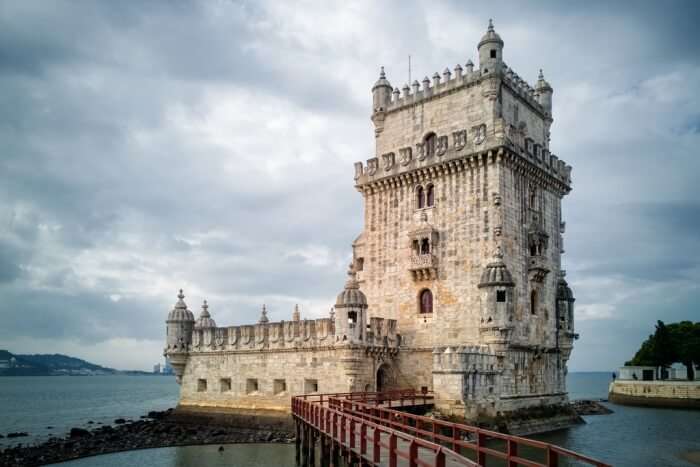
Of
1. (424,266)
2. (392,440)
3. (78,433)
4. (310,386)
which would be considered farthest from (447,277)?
(78,433)

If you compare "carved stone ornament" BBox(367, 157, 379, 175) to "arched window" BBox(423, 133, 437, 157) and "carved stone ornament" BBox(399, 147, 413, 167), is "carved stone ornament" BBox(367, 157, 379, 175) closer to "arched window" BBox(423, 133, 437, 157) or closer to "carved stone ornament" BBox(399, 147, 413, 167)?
"carved stone ornament" BBox(399, 147, 413, 167)

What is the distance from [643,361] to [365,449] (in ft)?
238

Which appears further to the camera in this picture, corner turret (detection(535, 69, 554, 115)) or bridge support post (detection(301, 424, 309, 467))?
corner turret (detection(535, 69, 554, 115))

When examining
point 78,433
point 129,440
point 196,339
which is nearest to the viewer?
point 129,440

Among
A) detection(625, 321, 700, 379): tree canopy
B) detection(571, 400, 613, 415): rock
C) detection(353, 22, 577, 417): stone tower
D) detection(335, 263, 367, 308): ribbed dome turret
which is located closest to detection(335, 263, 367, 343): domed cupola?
detection(335, 263, 367, 308): ribbed dome turret

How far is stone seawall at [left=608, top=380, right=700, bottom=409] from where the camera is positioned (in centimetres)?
6406

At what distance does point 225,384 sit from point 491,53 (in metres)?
27.6

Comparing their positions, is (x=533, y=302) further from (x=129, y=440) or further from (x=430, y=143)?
(x=129, y=440)

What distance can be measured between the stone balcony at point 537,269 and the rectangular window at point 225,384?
21.1m

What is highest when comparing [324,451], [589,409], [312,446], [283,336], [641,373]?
[283,336]

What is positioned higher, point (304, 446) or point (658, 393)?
point (304, 446)

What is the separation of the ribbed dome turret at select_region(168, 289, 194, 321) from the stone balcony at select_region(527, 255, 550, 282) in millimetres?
24442

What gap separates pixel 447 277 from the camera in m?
37.4

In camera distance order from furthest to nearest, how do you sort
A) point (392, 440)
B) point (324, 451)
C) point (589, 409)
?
point (589, 409)
point (324, 451)
point (392, 440)
